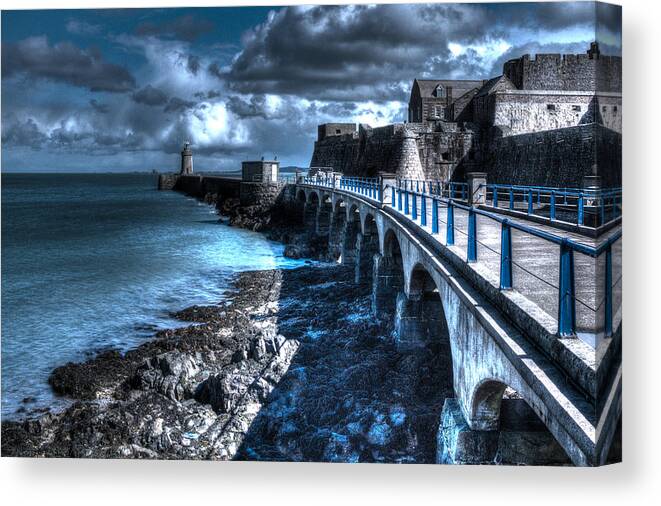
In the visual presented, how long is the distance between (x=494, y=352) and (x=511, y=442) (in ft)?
5.35

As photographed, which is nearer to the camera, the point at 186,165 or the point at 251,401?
the point at 251,401

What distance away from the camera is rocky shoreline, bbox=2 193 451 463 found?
862cm

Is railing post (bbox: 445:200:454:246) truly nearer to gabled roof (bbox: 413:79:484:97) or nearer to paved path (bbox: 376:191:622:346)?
paved path (bbox: 376:191:622:346)

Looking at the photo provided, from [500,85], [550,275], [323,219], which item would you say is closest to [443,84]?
[500,85]

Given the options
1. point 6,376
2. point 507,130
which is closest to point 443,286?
point 6,376

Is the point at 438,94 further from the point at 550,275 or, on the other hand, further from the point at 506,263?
the point at 506,263

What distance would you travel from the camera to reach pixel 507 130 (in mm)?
29906

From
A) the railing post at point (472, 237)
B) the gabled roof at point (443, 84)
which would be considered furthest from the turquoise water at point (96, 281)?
the gabled roof at point (443, 84)

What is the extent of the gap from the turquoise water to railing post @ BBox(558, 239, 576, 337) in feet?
32.2

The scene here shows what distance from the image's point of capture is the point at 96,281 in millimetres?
21344

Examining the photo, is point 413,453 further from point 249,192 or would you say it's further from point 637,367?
point 249,192

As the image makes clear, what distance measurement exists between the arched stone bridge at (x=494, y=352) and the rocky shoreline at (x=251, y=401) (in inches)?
55.9

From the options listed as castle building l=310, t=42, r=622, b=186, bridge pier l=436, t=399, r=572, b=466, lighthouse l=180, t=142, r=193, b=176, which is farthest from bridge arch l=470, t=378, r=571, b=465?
lighthouse l=180, t=142, r=193, b=176

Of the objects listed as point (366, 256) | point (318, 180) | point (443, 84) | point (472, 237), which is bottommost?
point (366, 256)
